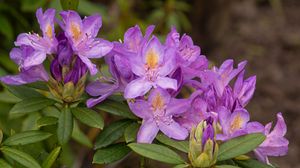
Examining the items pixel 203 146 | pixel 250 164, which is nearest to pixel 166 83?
pixel 203 146

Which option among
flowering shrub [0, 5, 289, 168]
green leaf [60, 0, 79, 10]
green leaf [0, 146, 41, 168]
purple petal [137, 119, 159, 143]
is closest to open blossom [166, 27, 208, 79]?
flowering shrub [0, 5, 289, 168]

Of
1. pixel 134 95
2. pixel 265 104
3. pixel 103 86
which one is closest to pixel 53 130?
pixel 103 86

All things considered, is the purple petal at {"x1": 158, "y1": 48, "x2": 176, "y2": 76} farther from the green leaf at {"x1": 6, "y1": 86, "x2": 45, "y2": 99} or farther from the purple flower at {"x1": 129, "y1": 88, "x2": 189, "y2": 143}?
the green leaf at {"x1": 6, "y1": 86, "x2": 45, "y2": 99}

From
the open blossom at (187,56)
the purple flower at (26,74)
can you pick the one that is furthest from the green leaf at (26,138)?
the open blossom at (187,56)

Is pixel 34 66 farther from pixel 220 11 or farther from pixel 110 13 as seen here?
pixel 220 11

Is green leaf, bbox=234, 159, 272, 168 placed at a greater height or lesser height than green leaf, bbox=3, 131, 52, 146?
greater

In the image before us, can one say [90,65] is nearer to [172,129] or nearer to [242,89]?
[172,129]
